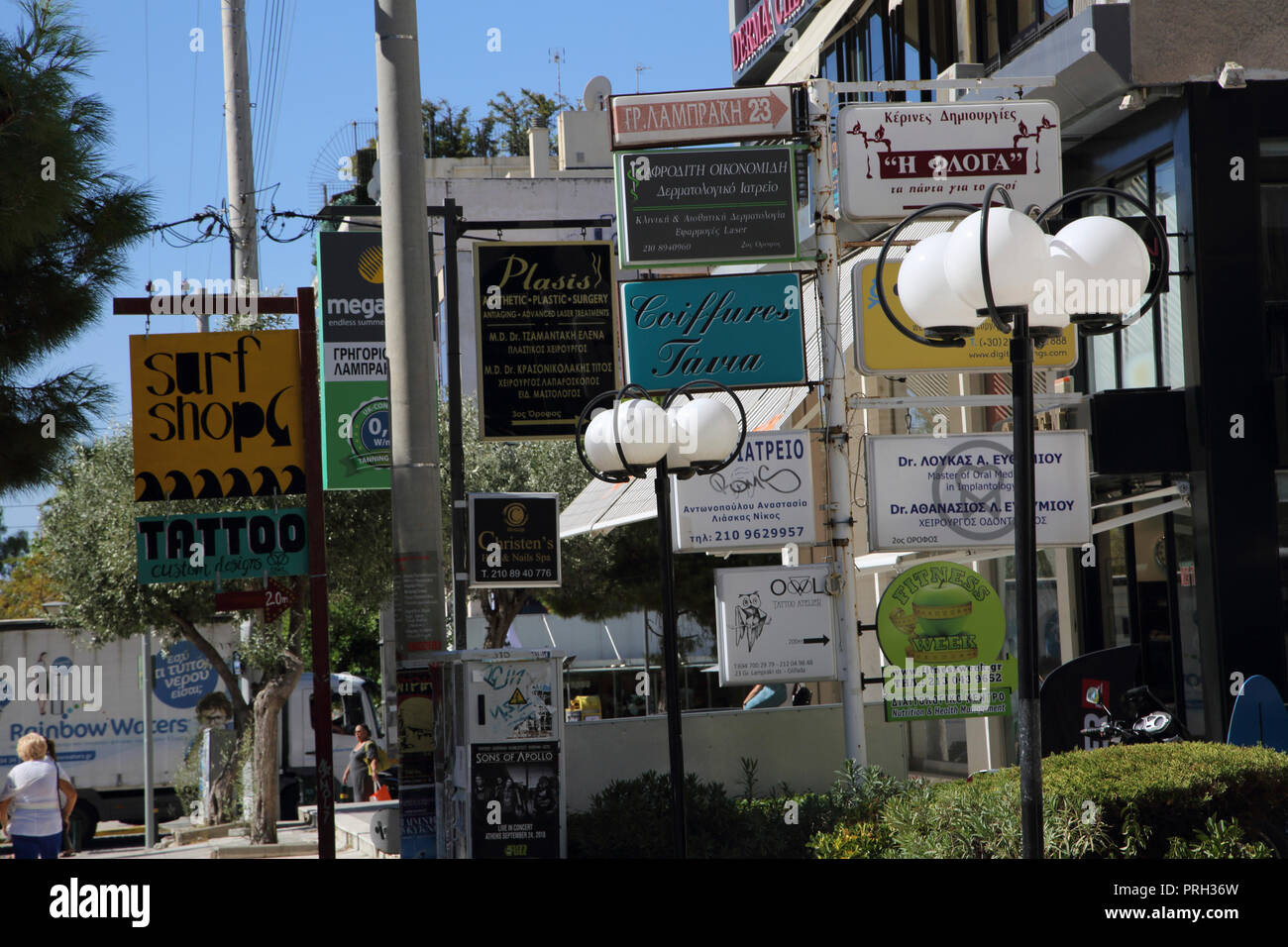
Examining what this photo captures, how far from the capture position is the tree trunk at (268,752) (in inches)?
674

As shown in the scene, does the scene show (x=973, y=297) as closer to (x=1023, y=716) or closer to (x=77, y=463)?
(x=1023, y=716)

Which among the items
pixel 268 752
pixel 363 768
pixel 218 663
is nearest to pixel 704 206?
pixel 268 752

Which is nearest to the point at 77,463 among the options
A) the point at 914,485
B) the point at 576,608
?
the point at 576,608

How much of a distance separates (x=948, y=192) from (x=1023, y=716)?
6.24m

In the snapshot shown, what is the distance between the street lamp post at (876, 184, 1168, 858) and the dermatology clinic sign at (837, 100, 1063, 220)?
521cm

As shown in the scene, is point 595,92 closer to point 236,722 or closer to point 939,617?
point 236,722

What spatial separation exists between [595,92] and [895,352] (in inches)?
1309

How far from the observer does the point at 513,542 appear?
13.9 m

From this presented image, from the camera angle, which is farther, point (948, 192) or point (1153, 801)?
point (948, 192)

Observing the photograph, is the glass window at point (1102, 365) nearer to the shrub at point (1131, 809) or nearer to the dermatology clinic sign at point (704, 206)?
the dermatology clinic sign at point (704, 206)

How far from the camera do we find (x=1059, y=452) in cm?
1121

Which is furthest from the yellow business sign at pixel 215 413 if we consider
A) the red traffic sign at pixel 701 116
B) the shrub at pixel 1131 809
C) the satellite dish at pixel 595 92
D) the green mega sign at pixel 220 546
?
the satellite dish at pixel 595 92

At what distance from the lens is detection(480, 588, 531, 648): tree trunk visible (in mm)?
24078

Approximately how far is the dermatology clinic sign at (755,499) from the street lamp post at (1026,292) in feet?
17.4
